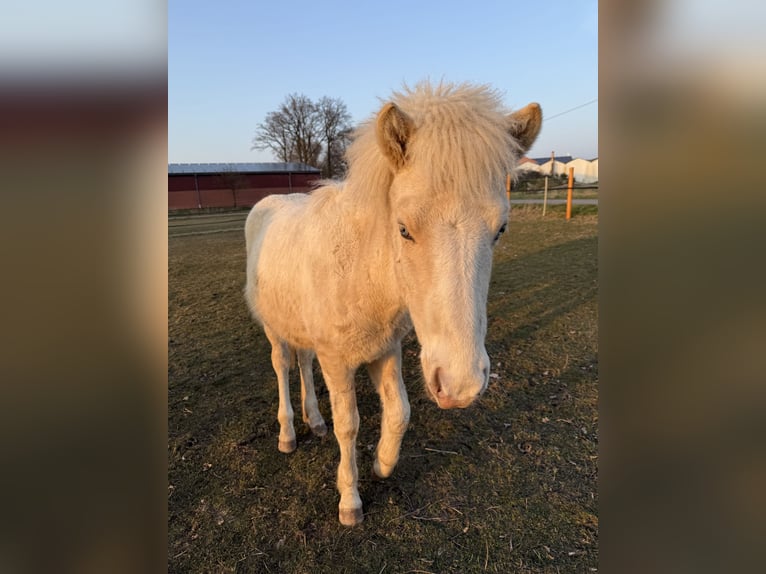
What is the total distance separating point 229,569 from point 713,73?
284 centimetres

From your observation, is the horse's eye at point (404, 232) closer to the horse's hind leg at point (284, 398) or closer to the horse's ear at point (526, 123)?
the horse's ear at point (526, 123)

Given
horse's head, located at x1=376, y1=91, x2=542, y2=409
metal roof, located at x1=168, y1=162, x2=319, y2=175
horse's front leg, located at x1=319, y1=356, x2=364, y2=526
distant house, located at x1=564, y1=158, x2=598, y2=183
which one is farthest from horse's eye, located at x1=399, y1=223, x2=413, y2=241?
metal roof, located at x1=168, y1=162, x2=319, y2=175

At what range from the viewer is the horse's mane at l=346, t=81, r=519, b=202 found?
5.02ft

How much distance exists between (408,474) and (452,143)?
2350 mm

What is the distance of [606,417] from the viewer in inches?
33.5

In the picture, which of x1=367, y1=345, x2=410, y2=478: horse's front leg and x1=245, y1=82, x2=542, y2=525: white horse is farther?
x1=367, y1=345, x2=410, y2=478: horse's front leg

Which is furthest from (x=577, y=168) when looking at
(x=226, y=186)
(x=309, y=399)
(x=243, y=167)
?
(x=309, y=399)

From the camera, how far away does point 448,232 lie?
1499 mm

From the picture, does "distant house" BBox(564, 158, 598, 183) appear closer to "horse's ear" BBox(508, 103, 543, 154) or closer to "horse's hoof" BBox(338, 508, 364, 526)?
"horse's ear" BBox(508, 103, 543, 154)

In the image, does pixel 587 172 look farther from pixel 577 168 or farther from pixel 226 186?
pixel 226 186

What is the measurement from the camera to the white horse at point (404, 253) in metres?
1.48

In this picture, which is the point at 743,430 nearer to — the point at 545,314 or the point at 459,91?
the point at 459,91

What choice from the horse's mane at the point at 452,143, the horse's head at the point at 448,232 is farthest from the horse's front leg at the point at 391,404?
the horse's mane at the point at 452,143

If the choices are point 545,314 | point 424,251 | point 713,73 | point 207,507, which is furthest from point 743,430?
point 545,314
